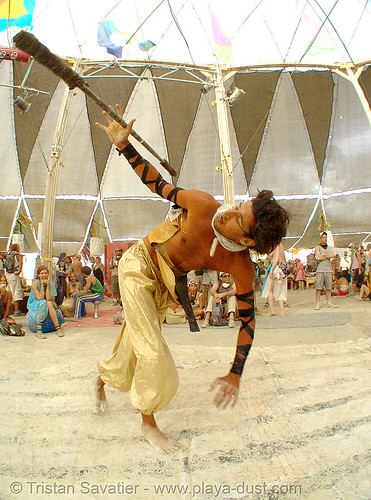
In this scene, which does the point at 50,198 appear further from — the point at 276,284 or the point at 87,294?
the point at 276,284

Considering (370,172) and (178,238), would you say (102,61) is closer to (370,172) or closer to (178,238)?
(178,238)

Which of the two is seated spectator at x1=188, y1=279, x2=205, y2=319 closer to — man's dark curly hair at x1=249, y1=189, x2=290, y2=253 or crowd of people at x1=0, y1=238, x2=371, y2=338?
crowd of people at x1=0, y1=238, x2=371, y2=338

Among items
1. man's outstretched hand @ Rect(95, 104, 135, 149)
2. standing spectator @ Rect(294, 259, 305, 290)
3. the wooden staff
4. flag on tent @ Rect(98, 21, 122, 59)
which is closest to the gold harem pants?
man's outstretched hand @ Rect(95, 104, 135, 149)

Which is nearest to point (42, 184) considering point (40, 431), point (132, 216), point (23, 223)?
point (23, 223)

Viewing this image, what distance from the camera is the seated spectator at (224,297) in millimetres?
6543

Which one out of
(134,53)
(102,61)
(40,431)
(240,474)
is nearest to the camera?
(240,474)

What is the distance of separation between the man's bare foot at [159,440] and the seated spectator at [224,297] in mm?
4189

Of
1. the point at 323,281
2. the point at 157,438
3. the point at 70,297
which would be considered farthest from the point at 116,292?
the point at 157,438

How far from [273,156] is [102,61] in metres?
8.07

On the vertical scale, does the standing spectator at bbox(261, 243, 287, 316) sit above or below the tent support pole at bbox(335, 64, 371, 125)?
below

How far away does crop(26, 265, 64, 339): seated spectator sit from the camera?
18.8 ft

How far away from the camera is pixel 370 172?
49.2 ft

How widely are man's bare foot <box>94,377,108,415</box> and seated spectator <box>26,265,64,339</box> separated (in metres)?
3.03

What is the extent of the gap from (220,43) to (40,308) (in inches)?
343
